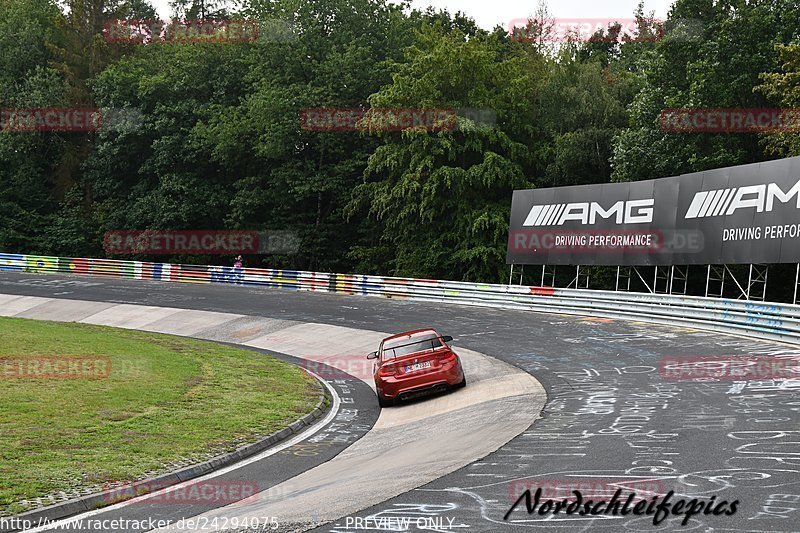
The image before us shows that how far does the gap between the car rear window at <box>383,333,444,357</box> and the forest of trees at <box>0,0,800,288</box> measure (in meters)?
21.2

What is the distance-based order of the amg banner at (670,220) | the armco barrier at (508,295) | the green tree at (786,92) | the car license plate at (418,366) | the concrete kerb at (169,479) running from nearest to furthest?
the concrete kerb at (169,479)
the car license plate at (418,366)
the armco barrier at (508,295)
the amg banner at (670,220)
the green tree at (786,92)

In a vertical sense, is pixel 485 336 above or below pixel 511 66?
below

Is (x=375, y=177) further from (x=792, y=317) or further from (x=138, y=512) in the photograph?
(x=138, y=512)

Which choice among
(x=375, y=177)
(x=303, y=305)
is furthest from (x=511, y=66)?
(x=303, y=305)

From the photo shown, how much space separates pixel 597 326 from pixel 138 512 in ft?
63.0

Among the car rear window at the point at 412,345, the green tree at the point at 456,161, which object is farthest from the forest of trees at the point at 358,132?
the car rear window at the point at 412,345

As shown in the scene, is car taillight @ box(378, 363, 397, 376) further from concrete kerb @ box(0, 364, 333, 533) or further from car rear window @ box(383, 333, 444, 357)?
concrete kerb @ box(0, 364, 333, 533)

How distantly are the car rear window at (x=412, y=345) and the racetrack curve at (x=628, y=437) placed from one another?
2610 mm

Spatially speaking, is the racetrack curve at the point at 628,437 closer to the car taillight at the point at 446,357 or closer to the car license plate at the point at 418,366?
the car taillight at the point at 446,357

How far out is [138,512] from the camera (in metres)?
10.5

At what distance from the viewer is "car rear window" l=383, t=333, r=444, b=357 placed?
19.3 metres

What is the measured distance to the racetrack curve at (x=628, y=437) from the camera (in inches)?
347

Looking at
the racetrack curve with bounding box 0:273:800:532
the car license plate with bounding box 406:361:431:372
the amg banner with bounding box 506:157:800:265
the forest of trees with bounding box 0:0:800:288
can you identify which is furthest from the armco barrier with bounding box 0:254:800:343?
the car license plate with bounding box 406:361:431:372

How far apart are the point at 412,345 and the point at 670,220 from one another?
44.2 feet
